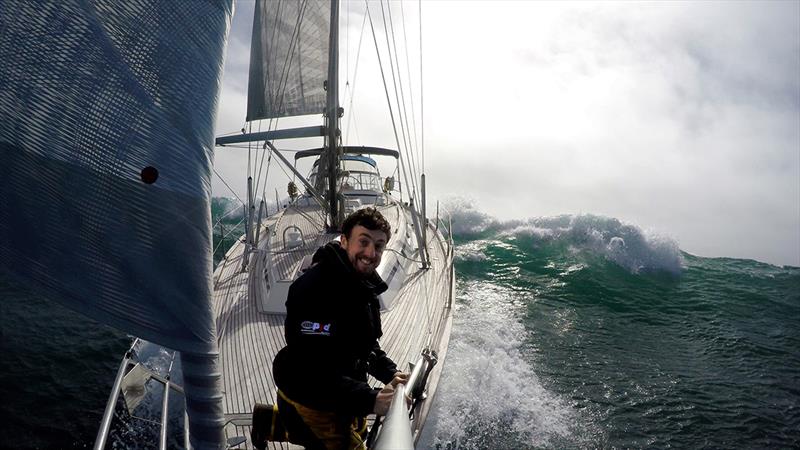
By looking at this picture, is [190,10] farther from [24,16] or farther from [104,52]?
[24,16]

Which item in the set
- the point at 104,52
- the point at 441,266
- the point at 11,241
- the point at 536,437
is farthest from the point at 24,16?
the point at 441,266

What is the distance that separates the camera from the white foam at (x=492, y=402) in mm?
4980

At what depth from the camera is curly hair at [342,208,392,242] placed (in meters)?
1.96

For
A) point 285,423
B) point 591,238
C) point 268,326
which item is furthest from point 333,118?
point 591,238

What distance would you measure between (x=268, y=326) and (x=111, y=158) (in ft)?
14.3

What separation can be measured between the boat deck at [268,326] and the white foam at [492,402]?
1.29m

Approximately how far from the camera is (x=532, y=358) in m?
7.41

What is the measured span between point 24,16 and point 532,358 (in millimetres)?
8161

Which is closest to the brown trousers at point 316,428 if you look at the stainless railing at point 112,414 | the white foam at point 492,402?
the stainless railing at point 112,414

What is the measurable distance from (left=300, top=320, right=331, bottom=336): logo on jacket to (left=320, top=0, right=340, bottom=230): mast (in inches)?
257

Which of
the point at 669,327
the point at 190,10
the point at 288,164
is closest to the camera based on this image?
the point at 190,10

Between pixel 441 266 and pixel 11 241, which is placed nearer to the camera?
pixel 11 241

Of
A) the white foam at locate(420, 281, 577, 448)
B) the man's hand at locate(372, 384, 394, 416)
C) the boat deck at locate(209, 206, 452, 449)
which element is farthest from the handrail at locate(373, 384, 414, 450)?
the white foam at locate(420, 281, 577, 448)

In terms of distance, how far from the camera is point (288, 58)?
30.3ft
